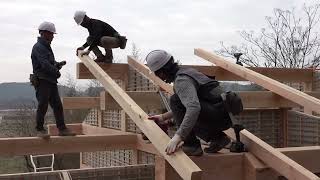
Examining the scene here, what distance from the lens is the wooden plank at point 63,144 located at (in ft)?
17.2

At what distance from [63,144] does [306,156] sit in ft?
9.33

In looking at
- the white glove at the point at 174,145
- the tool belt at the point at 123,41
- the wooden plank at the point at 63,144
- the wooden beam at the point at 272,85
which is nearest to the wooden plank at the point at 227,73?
the tool belt at the point at 123,41

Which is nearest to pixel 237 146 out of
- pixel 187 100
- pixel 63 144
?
pixel 187 100

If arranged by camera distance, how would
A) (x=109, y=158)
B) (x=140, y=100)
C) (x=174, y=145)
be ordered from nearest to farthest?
(x=174, y=145), (x=140, y=100), (x=109, y=158)

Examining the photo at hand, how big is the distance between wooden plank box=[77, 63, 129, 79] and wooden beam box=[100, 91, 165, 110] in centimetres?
71

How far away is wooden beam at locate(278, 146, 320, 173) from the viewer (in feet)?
12.9

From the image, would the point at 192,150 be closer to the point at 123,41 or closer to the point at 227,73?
the point at 123,41

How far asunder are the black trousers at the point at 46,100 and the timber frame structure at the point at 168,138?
40 cm

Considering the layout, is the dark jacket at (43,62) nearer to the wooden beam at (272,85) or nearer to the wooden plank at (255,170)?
the wooden beam at (272,85)

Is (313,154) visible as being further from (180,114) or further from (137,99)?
(137,99)

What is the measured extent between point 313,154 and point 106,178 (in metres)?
2.04

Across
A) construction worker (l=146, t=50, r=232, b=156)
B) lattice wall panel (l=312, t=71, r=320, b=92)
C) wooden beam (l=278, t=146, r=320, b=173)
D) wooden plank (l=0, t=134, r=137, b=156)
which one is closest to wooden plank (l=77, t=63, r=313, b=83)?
lattice wall panel (l=312, t=71, r=320, b=92)

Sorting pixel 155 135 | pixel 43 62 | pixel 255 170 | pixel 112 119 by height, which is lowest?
pixel 112 119

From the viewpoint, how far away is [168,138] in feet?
11.2
